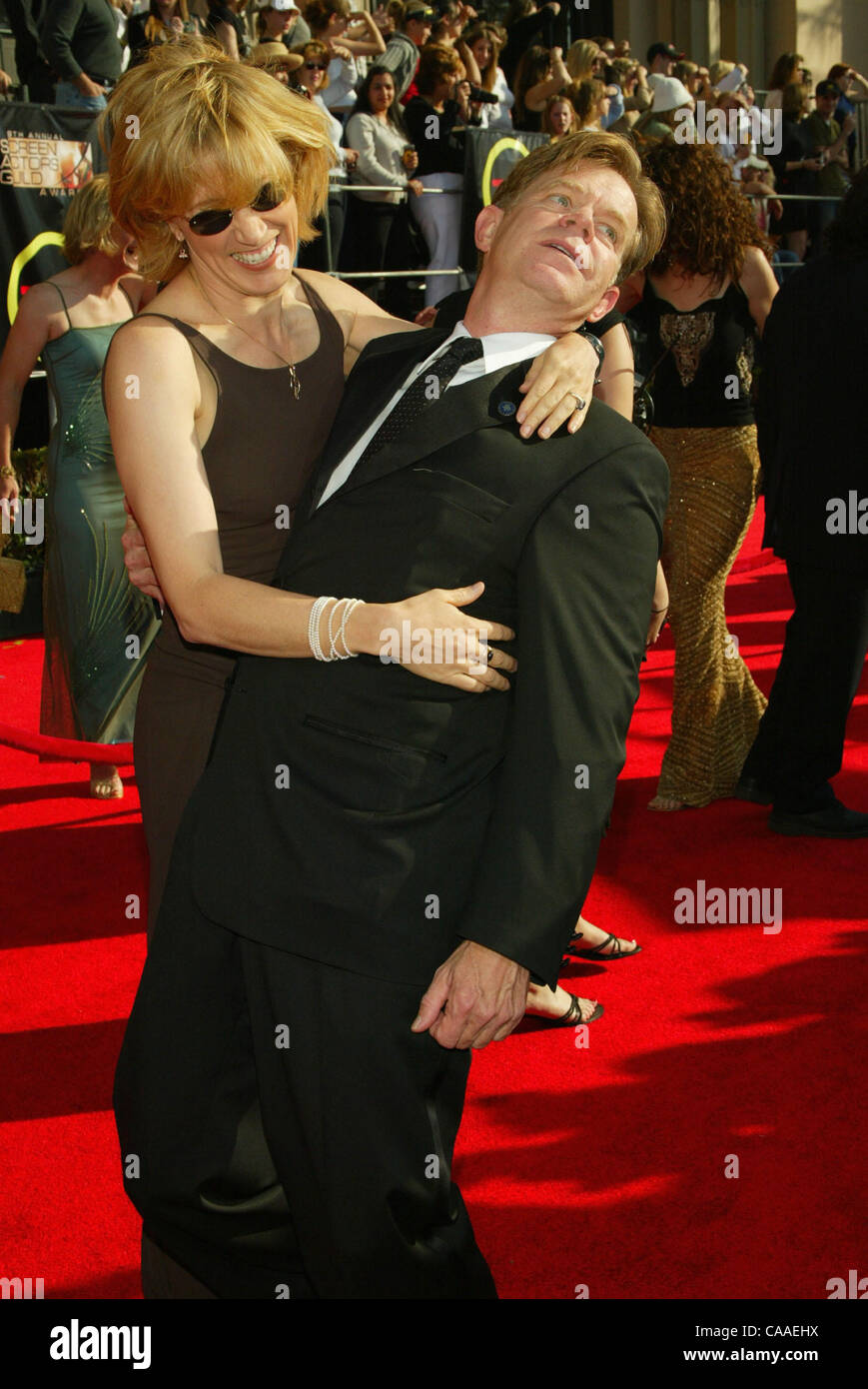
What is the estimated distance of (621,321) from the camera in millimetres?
3326

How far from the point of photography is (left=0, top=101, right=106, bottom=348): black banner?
7.96m

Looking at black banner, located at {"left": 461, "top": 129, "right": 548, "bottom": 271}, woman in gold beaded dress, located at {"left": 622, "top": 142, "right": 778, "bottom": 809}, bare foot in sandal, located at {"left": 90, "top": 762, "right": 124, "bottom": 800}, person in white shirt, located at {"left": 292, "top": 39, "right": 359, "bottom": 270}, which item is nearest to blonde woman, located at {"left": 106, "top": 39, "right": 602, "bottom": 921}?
woman in gold beaded dress, located at {"left": 622, "top": 142, "right": 778, "bottom": 809}

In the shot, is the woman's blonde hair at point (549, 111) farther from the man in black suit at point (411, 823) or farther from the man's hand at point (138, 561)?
the man in black suit at point (411, 823)

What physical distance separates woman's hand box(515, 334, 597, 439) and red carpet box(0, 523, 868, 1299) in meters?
1.66

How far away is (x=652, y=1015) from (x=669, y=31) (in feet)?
73.2

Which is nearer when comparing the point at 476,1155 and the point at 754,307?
the point at 476,1155

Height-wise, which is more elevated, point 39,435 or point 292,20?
point 292,20

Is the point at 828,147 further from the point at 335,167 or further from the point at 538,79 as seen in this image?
the point at 335,167

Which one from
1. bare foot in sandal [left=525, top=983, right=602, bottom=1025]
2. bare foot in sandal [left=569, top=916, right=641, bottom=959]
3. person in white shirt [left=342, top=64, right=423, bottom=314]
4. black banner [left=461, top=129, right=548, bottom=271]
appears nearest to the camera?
bare foot in sandal [left=525, top=983, right=602, bottom=1025]

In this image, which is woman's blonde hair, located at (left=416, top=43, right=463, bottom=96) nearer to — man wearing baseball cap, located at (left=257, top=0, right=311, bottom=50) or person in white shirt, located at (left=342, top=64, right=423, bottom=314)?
person in white shirt, located at (left=342, top=64, right=423, bottom=314)

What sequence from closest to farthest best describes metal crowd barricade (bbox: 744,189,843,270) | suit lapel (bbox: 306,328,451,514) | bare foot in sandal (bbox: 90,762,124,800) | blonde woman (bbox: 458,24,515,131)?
suit lapel (bbox: 306,328,451,514)
bare foot in sandal (bbox: 90,762,124,800)
blonde woman (bbox: 458,24,515,131)
metal crowd barricade (bbox: 744,189,843,270)

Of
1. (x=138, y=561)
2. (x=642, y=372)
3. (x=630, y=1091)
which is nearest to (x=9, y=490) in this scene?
(x=642, y=372)

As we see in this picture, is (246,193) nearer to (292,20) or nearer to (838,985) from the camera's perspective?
(838,985)
